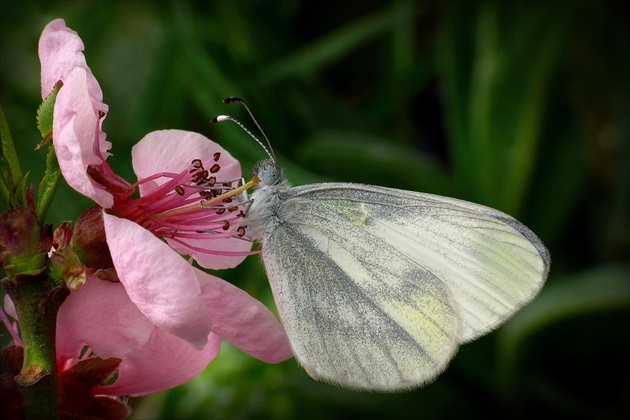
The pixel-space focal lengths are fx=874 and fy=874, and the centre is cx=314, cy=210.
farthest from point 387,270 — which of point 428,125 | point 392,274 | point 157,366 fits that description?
point 428,125

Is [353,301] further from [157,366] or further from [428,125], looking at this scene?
[428,125]

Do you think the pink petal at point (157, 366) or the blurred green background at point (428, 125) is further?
the blurred green background at point (428, 125)

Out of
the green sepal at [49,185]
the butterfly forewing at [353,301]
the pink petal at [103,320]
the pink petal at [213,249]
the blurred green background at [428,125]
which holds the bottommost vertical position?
the blurred green background at [428,125]

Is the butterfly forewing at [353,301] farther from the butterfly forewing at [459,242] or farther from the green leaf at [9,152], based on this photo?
the green leaf at [9,152]

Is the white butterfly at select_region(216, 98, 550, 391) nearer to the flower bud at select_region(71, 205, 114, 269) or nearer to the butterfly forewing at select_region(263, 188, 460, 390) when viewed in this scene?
the butterfly forewing at select_region(263, 188, 460, 390)

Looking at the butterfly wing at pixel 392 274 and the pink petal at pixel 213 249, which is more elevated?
the pink petal at pixel 213 249

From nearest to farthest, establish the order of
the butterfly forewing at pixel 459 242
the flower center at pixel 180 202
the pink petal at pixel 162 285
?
the pink petal at pixel 162 285, the flower center at pixel 180 202, the butterfly forewing at pixel 459 242

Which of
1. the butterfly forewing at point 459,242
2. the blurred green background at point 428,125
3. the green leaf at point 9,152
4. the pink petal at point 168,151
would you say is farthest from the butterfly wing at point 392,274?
the blurred green background at point 428,125
